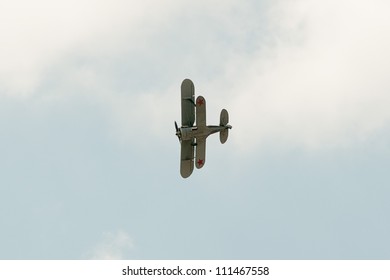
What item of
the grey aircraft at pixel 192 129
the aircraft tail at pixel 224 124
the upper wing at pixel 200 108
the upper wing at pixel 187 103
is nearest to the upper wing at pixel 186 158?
the grey aircraft at pixel 192 129

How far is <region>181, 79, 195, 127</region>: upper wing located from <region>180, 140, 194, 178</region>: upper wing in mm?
2236

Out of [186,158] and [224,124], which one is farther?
[224,124]

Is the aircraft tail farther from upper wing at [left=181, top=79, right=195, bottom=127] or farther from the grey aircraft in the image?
upper wing at [left=181, top=79, right=195, bottom=127]

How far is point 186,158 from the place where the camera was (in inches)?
2317

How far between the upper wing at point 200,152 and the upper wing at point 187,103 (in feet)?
6.26

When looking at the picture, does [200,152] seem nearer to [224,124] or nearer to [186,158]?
[186,158]

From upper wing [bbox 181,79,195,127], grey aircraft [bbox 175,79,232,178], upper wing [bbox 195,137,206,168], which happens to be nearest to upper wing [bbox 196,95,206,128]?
grey aircraft [bbox 175,79,232,178]

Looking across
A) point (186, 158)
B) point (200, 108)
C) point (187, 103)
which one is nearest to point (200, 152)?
point (186, 158)

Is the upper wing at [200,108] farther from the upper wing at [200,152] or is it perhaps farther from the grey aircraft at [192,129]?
the upper wing at [200,152]

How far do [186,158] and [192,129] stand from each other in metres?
3.22

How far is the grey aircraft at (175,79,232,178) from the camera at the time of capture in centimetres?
5644

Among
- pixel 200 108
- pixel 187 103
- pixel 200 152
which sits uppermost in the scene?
pixel 187 103
